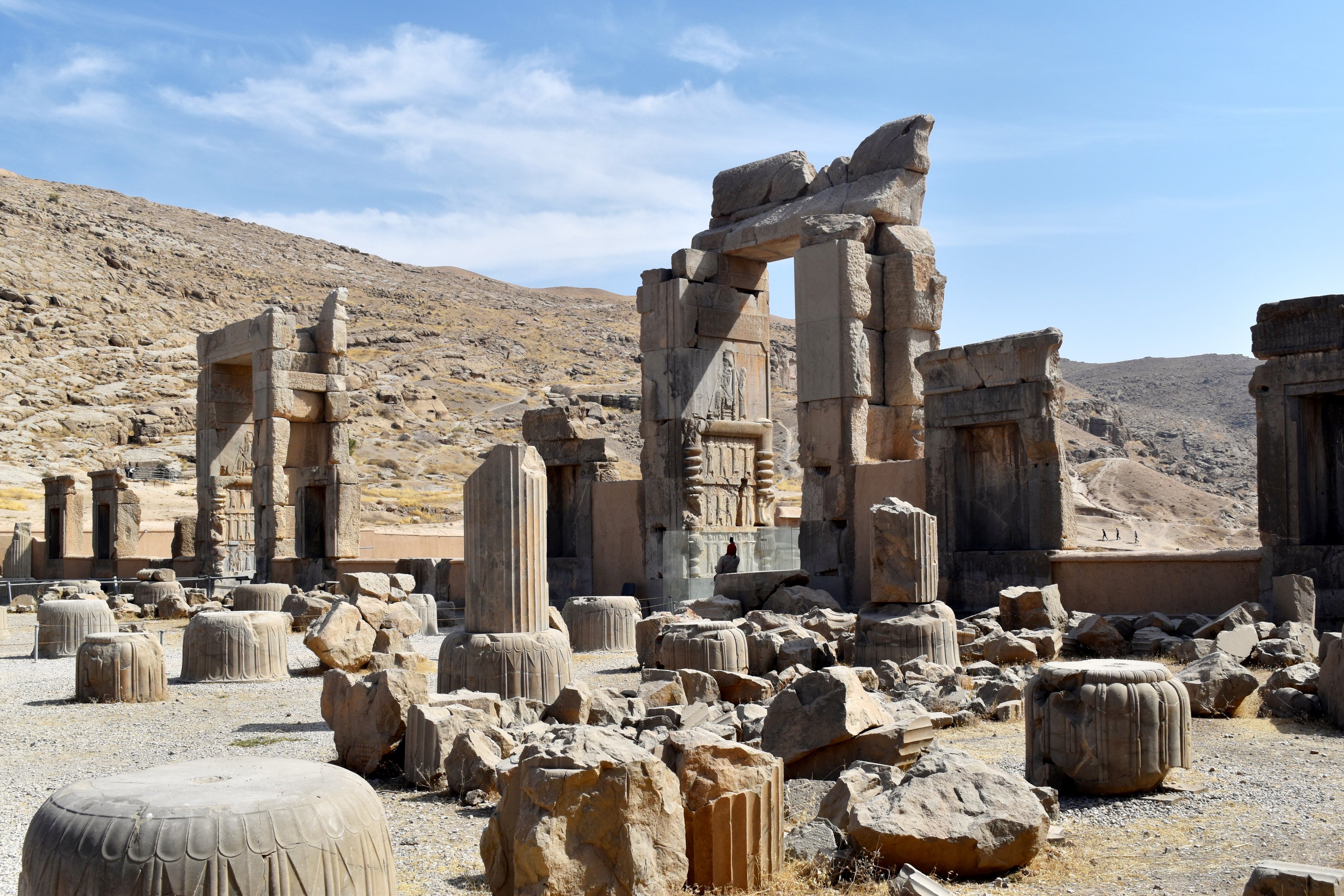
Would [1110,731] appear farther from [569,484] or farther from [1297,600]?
[569,484]

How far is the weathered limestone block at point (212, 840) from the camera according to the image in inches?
125

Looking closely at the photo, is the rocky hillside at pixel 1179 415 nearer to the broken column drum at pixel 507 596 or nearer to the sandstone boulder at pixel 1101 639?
the sandstone boulder at pixel 1101 639

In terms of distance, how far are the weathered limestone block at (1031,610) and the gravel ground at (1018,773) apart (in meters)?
3.68

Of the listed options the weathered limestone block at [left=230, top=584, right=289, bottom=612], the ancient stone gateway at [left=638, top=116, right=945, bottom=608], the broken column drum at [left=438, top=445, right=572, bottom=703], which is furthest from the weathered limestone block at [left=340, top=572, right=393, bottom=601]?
the broken column drum at [left=438, top=445, right=572, bottom=703]

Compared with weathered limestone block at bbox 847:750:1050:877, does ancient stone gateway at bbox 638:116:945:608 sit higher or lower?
higher

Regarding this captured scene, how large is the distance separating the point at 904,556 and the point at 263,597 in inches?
399

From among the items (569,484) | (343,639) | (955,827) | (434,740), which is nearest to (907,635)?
(434,740)

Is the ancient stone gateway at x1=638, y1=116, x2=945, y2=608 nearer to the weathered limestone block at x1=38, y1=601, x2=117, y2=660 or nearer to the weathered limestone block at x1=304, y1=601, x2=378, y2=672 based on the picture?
the weathered limestone block at x1=304, y1=601, x2=378, y2=672

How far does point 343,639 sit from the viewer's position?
11812mm

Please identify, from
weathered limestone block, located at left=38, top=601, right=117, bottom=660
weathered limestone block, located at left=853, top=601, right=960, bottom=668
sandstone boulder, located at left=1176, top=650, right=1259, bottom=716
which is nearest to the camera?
sandstone boulder, located at left=1176, top=650, right=1259, bottom=716

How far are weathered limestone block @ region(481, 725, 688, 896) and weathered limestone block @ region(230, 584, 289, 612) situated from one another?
13.5 metres

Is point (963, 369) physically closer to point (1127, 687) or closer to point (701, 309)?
point (701, 309)

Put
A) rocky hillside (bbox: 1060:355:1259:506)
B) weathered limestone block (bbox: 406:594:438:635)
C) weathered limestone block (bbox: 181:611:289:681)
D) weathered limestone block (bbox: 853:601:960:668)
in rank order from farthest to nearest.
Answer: rocky hillside (bbox: 1060:355:1259:506), weathered limestone block (bbox: 406:594:438:635), weathered limestone block (bbox: 181:611:289:681), weathered limestone block (bbox: 853:601:960:668)

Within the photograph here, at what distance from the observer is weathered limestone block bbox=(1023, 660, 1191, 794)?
596 cm
